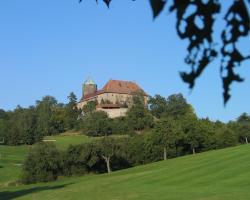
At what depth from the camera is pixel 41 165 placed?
6769 centimetres

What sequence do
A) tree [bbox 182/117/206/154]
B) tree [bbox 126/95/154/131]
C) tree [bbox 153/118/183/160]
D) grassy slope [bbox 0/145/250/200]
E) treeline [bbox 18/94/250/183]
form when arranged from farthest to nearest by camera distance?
tree [bbox 126/95/154/131] < tree [bbox 182/117/206/154] < tree [bbox 153/118/183/160] < treeline [bbox 18/94/250/183] < grassy slope [bbox 0/145/250/200]

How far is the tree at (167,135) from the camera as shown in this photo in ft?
262

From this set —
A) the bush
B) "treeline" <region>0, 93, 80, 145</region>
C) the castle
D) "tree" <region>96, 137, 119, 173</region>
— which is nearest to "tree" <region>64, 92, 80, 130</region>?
"treeline" <region>0, 93, 80, 145</region>

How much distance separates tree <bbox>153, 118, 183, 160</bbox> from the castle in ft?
243

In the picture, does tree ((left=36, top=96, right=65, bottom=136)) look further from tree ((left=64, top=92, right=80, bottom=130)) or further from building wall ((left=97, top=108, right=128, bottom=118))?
building wall ((left=97, top=108, right=128, bottom=118))

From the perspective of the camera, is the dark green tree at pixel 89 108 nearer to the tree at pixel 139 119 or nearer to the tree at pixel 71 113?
the tree at pixel 71 113

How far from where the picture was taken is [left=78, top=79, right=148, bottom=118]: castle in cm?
16050

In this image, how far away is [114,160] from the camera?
3012 inches

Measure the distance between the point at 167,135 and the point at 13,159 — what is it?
1076 inches

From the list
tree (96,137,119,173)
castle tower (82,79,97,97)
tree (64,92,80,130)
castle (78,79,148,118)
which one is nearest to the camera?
tree (96,137,119,173)

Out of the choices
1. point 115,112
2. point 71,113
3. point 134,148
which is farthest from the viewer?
point 115,112

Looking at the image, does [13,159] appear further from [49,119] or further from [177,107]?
[177,107]

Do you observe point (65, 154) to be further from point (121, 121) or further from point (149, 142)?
point (121, 121)

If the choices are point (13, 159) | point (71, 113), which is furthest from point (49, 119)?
point (13, 159)
